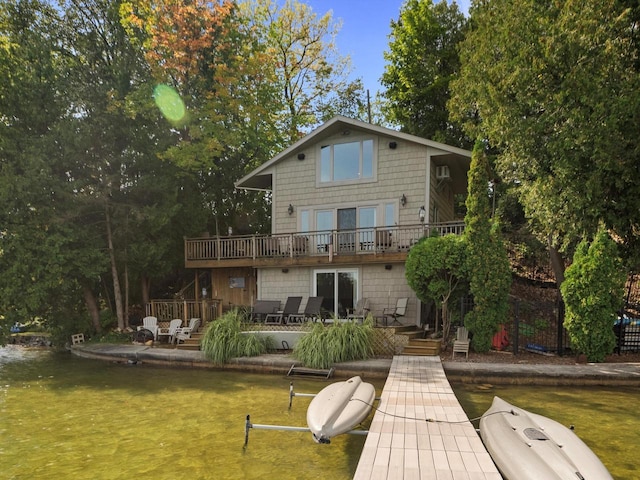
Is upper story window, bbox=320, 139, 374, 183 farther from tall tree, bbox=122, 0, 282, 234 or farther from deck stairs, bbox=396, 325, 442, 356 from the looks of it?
deck stairs, bbox=396, 325, 442, 356

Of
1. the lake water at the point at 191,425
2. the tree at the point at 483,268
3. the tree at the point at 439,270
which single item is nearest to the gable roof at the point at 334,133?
the tree at the point at 483,268

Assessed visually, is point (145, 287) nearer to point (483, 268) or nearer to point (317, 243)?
point (317, 243)

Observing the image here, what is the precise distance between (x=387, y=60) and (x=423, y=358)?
2038cm

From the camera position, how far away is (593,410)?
712 centimetres

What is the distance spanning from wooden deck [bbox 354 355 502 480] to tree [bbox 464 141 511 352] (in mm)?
4133

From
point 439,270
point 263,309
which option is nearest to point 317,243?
point 263,309

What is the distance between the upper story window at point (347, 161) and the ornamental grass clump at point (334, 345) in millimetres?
6156

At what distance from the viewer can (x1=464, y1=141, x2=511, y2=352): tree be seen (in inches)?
426

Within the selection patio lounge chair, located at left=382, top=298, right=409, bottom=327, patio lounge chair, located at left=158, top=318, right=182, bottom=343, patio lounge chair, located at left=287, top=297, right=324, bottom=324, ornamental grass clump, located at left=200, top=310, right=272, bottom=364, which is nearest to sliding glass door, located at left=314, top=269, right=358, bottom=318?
patio lounge chair, located at left=287, top=297, right=324, bottom=324

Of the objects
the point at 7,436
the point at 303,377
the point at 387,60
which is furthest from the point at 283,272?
the point at 387,60

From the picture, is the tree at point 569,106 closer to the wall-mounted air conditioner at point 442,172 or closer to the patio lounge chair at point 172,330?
the wall-mounted air conditioner at point 442,172

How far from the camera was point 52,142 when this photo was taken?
46.2ft

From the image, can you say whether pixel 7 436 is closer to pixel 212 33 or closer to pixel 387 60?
pixel 212 33

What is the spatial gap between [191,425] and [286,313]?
7272 mm
